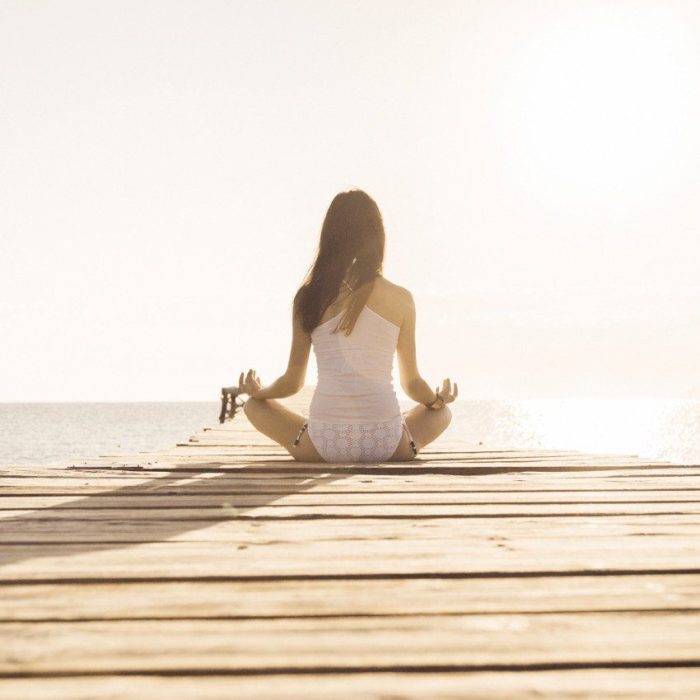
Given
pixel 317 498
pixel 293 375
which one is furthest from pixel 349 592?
pixel 293 375

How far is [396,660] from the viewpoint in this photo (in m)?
1.61

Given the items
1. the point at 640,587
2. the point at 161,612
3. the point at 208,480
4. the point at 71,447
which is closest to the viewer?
the point at 161,612

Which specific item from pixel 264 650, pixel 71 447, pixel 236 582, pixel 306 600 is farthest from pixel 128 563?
pixel 71 447

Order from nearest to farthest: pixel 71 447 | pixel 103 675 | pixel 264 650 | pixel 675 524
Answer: pixel 103 675, pixel 264 650, pixel 675 524, pixel 71 447

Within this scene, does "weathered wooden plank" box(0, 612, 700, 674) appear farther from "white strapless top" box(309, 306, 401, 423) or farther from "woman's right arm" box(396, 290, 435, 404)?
"woman's right arm" box(396, 290, 435, 404)

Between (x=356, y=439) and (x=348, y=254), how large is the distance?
1233 millimetres

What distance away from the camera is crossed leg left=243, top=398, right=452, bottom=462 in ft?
16.8

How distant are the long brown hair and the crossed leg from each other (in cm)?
80

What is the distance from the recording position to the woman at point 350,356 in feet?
15.4

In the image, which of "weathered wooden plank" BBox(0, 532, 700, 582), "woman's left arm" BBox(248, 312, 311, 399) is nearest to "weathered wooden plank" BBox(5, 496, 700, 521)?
"weathered wooden plank" BBox(0, 532, 700, 582)

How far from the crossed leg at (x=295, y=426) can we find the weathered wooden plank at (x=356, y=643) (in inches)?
128

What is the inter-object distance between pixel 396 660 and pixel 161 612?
2.15 feet

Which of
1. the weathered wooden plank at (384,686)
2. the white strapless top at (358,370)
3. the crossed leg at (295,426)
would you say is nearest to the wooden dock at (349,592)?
the weathered wooden plank at (384,686)

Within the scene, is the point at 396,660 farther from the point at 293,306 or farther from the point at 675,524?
the point at 293,306
